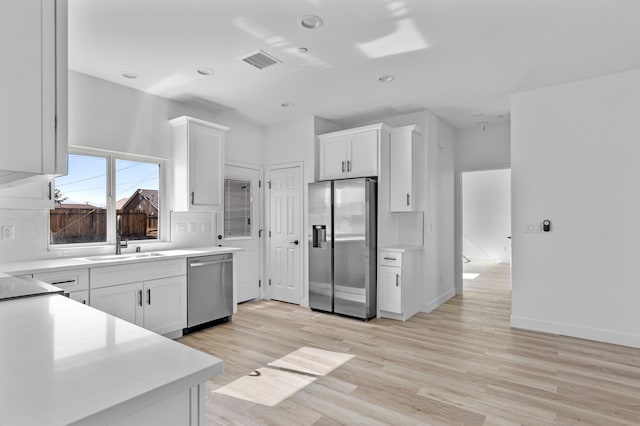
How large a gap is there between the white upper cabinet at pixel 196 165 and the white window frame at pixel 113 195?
0.16 m

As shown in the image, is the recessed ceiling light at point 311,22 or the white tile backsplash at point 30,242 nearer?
the recessed ceiling light at point 311,22

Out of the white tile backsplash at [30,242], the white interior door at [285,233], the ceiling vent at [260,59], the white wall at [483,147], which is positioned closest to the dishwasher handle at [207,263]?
the white tile backsplash at [30,242]

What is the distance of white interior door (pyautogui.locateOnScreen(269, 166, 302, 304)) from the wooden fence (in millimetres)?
Answer: 1734

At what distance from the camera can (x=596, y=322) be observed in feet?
12.0

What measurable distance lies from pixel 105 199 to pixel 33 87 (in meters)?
3.47

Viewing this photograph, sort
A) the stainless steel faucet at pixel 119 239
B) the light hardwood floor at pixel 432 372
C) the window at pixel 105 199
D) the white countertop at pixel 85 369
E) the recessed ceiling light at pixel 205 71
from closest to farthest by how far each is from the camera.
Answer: the white countertop at pixel 85 369, the light hardwood floor at pixel 432 372, the recessed ceiling light at pixel 205 71, the window at pixel 105 199, the stainless steel faucet at pixel 119 239

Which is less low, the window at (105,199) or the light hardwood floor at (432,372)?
the window at (105,199)

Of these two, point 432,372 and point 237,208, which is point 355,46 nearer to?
point 432,372

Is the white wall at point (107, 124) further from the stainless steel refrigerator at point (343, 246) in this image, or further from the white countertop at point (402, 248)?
the white countertop at point (402, 248)

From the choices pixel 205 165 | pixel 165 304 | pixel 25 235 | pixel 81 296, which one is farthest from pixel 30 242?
pixel 205 165

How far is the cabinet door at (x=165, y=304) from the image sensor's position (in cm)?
345

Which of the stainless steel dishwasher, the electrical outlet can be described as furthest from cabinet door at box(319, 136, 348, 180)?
the electrical outlet

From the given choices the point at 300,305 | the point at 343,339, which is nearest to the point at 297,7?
the point at 343,339

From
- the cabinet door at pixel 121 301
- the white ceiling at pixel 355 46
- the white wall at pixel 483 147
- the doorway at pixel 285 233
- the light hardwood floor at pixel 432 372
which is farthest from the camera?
the white wall at pixel 483 147
